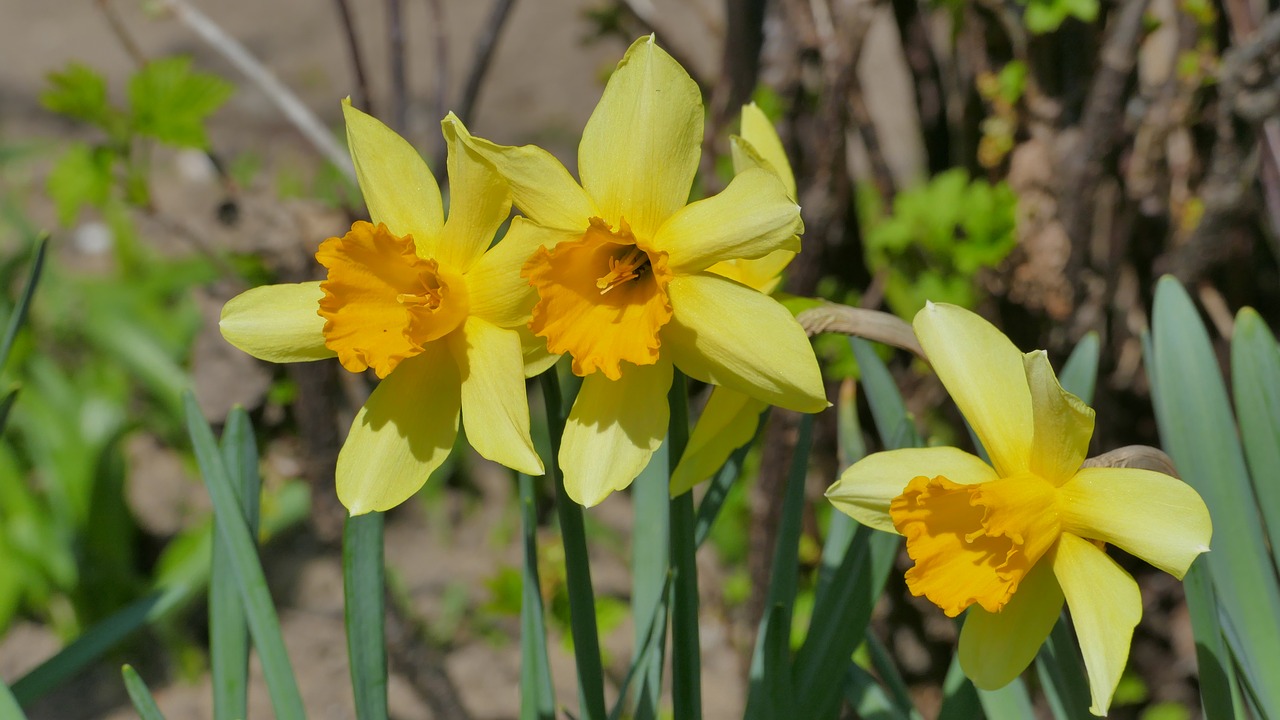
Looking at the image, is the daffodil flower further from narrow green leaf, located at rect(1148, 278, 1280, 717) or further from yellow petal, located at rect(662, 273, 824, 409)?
narrow green leaf, located at rect(1148, 278, 1280, 717)

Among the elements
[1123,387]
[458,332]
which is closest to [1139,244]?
[1123,387]

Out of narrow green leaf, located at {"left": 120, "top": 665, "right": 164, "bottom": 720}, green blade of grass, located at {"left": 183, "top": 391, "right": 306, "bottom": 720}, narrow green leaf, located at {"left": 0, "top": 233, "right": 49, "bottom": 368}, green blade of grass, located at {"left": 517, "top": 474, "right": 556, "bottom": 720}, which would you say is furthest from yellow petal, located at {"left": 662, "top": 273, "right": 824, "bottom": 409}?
narrow green leaf, located at {"left": 0, "top": 233, "right": 49, "bottom": 368}

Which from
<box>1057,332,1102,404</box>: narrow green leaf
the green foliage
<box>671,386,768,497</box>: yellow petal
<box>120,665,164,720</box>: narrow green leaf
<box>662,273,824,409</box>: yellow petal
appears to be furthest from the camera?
the green foliage

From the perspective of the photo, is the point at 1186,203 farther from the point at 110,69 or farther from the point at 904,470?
the point at 110,69

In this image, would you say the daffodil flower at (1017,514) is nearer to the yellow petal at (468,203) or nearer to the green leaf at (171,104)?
the yellow petal at (468,203)

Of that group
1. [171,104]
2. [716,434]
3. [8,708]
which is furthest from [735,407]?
[171,104]

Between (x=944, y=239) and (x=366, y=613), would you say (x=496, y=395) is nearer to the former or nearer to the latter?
(x=366, y=613)
